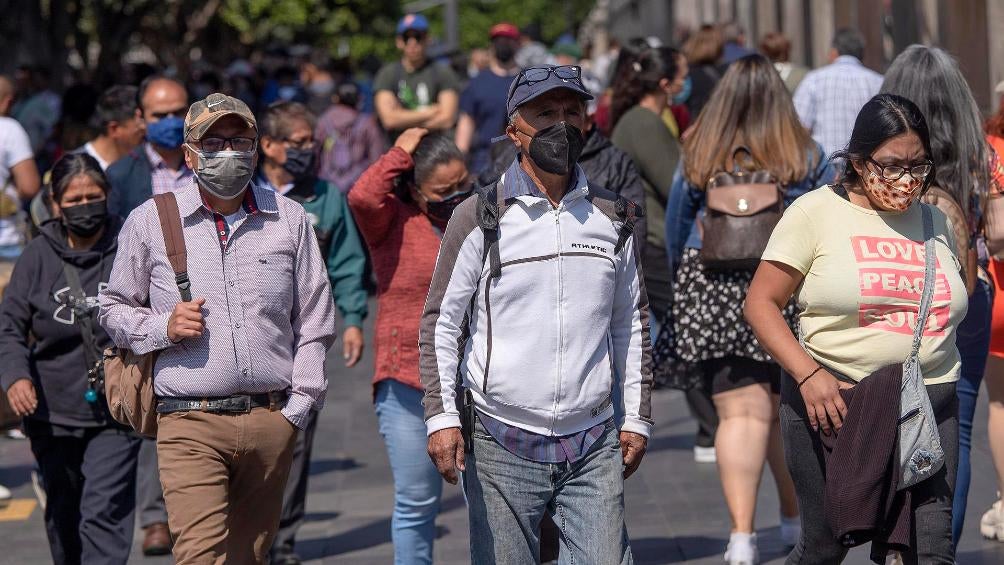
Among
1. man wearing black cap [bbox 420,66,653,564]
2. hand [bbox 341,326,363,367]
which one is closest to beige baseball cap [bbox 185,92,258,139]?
man wearing black cap [bbox 420,66,653,564]

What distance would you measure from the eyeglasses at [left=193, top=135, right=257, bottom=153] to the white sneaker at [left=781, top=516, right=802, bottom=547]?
9.11 ft

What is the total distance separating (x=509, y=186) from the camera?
168 inches

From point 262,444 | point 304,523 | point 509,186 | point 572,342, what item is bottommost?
point 304,523

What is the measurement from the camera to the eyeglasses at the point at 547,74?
14.0 ft

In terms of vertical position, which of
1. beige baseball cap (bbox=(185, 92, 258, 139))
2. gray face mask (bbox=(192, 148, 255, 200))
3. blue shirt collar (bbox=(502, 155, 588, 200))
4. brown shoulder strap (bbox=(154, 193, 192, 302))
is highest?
beige baseball cap (bbox=(185, 92, 258, 139))

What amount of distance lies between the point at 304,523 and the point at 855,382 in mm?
3659

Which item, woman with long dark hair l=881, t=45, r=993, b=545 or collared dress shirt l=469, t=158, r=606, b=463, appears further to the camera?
woman with long dark hair l=881, t=45, r=993, b=545

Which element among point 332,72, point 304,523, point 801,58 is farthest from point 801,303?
point 801,58

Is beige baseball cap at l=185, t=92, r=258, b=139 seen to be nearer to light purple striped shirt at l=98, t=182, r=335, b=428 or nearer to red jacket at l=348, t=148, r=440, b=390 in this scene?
light purple striped shirt at l=98, t=182, r=335, b=428

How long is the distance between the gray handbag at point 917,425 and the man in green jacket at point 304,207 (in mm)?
2564

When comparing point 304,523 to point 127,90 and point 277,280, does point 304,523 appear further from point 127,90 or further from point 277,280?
point 277,280

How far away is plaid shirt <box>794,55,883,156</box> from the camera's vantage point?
10.4m

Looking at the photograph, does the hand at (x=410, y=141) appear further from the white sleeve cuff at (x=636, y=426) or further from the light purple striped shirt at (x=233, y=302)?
the white sleeve cuff at (x=636, y=426)

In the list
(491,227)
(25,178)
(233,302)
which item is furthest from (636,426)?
(25,178)
